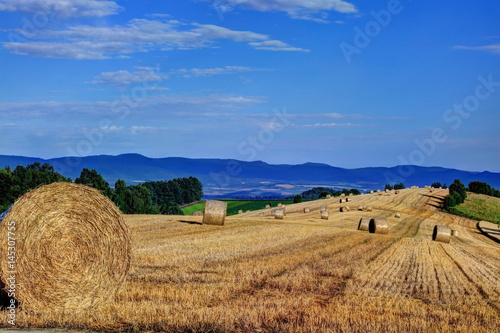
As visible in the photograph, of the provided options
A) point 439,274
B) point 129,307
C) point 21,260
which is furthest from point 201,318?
point 439,274

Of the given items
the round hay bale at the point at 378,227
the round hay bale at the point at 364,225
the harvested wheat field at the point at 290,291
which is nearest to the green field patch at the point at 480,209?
the round hay bale at the point at 364,225

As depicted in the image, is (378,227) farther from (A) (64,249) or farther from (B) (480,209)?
(B) (480,209)

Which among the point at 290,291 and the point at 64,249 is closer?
the point at 64,249

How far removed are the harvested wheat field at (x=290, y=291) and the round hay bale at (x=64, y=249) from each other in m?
0.42

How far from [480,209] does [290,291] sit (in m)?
71.6

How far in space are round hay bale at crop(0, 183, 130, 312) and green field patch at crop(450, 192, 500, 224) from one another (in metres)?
63.0

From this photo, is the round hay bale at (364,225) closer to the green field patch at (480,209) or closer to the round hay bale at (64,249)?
the round hay bale at (64,249)

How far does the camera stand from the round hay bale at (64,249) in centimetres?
1071

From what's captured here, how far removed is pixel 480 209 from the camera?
76.8 m

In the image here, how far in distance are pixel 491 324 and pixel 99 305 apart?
306 inches

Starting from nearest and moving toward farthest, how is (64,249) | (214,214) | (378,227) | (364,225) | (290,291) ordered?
(64,249) → (290,291) → (214,214) → (378,227) → (364,225)

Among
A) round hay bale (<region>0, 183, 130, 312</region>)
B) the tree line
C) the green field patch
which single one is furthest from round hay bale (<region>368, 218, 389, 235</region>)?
the green field patch

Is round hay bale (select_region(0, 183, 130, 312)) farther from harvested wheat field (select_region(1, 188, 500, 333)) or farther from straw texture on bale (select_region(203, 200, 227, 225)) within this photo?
straw texture on bale (select_region(203, 200, 227, 225))

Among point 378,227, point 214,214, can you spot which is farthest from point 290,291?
point 378,227
